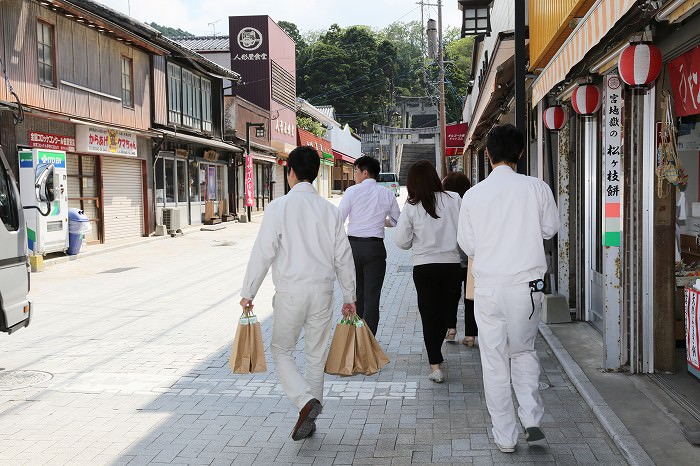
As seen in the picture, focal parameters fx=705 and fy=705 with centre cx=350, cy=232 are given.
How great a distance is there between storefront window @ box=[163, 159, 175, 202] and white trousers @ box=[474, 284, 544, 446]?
21.4 m

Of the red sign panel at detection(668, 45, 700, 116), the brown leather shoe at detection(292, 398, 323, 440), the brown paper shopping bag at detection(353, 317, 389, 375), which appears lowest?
the brown leather shoe at detection(292, 398, 323, 440)

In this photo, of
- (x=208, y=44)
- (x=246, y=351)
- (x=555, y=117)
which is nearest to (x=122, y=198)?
(x=555, y=117)

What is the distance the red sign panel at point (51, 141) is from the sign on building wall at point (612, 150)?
1368 cm

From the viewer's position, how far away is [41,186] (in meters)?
15.0

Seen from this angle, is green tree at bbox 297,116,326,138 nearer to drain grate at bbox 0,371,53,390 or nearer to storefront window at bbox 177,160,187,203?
storefront window at bbox 177,160,187,203

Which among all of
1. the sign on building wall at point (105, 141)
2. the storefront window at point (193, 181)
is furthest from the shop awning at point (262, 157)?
the sign on building wall at point (105, 141)

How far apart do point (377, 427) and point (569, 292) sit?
14.5 ft

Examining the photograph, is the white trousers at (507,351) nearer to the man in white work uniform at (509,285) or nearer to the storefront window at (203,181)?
the man in white work uniform at (509,285)

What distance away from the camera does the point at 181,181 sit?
2603cm

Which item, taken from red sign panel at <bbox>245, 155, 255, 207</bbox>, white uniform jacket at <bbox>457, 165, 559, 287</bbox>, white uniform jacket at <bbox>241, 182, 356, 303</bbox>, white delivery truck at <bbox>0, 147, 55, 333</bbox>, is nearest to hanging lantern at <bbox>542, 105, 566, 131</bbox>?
white uniform jacket at <bbox>457, 165, 559, 287</bbox>

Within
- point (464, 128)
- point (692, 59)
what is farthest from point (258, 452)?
point (464, 128)

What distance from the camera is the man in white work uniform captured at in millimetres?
4293

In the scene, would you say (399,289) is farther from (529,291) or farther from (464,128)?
(464,128)

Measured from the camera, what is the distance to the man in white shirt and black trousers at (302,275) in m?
4.52
